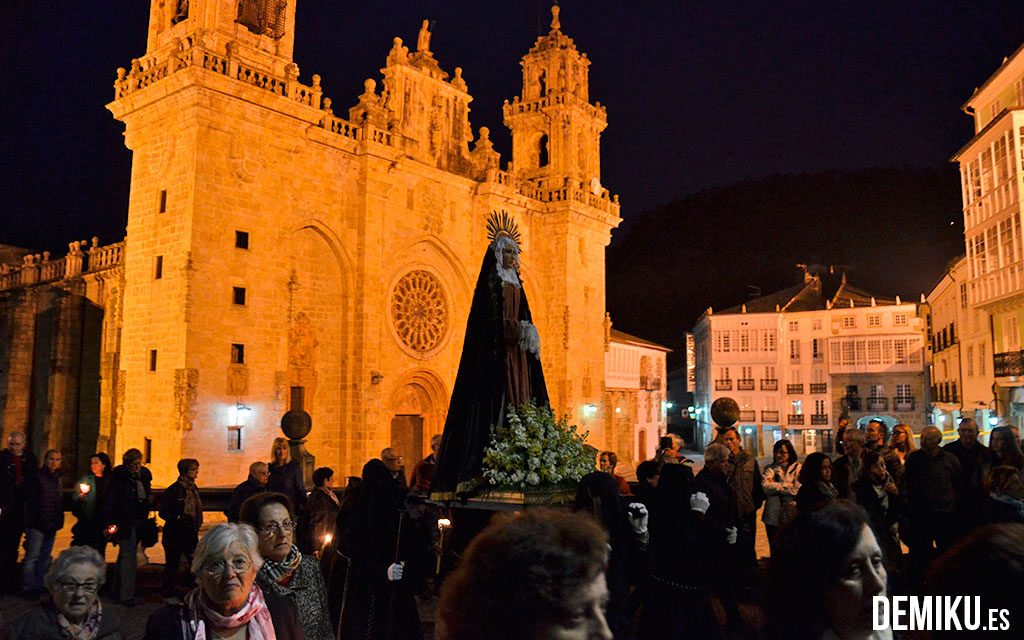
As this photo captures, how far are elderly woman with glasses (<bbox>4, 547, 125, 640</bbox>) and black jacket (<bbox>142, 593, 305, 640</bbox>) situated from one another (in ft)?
2.03

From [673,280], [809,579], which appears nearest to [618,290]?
[673,280]

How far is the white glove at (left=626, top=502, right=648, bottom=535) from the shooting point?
538cm

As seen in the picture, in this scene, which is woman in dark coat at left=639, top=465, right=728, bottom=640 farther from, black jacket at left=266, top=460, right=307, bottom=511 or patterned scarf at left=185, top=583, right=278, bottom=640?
black jacket at left=266, top=460, right=307, bottom=511

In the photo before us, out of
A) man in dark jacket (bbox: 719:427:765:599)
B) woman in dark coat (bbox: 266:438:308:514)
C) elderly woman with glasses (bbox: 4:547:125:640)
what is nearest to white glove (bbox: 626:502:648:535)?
man in dark jacket (bbox: 719:427:765:599)

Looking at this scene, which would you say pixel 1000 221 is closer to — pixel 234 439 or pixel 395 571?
pixel 234 439

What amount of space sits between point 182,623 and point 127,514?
609 centimetres

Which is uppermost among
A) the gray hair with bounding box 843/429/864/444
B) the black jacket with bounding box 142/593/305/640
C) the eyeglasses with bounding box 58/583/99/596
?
the gray hair with bounding box 843/429/864/444

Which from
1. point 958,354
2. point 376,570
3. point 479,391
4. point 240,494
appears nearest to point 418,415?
point 240,494

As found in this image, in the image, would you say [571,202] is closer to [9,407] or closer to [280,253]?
[280,253]

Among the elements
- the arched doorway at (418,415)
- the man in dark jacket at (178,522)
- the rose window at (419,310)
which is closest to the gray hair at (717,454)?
the man in dark jacket at (178,522)

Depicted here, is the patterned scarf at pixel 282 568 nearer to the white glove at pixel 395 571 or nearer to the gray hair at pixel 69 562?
the gray hair at pixel 69 562

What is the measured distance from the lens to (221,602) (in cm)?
314

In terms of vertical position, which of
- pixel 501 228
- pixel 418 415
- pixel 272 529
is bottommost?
pixel 272 529

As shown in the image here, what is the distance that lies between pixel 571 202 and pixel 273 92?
12.7m
